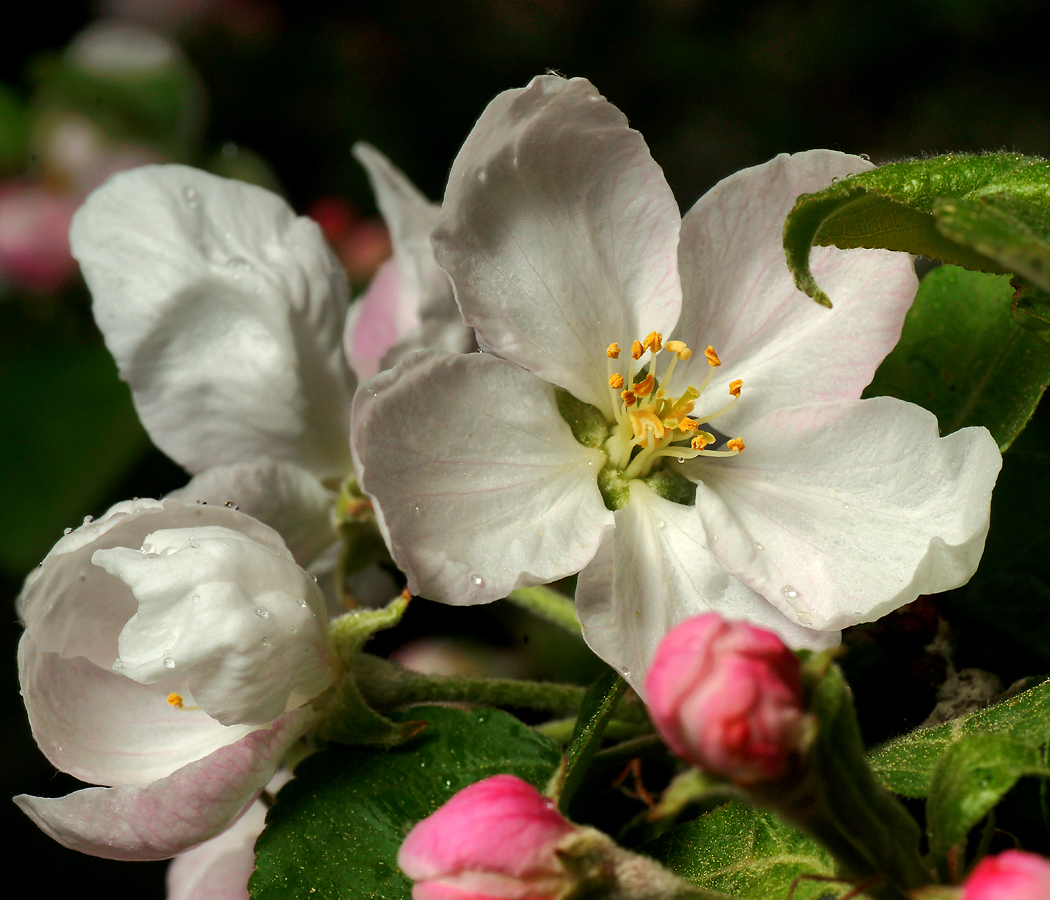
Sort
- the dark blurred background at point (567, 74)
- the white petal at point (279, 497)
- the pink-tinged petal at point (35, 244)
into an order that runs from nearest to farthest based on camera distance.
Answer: the white petal at point (279, 497)
the pink-tinged petal at point (35, 244)
the dark blurred background at point (567, 74)

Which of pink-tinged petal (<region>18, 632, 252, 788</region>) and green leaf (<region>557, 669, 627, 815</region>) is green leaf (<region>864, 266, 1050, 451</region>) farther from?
pink-tinged petal (<region>18, 632, 252, 788</region>)

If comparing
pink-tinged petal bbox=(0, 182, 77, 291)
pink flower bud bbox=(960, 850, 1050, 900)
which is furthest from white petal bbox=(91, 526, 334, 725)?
pink-tinged petal bbox=(0, 182, 77, 291)

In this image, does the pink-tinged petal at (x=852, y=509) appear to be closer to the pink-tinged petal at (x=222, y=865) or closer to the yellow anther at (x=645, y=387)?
the yellow anther at (x=645, y=387)

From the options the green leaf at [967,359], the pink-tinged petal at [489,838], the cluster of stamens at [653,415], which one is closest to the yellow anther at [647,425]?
the cluster of stamens at [653,415]

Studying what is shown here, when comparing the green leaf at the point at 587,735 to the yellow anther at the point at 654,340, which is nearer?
the green leaf at the point at 587,735

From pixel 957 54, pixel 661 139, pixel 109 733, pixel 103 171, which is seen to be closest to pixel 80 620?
pixel 109 733

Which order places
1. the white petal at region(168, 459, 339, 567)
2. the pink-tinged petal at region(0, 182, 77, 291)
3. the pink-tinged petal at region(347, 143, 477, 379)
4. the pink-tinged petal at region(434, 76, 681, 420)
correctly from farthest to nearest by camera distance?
the pink-tinged petal at region(0, 182, 77, 291)
the pink-tinged petal at region(347, 143, 477, 379)
the white petal at region(168, 459, 339, 567)
the pink-tinged petal at region(434, 76, 681, 420)

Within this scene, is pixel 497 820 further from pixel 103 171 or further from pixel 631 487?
pixel 103 171
